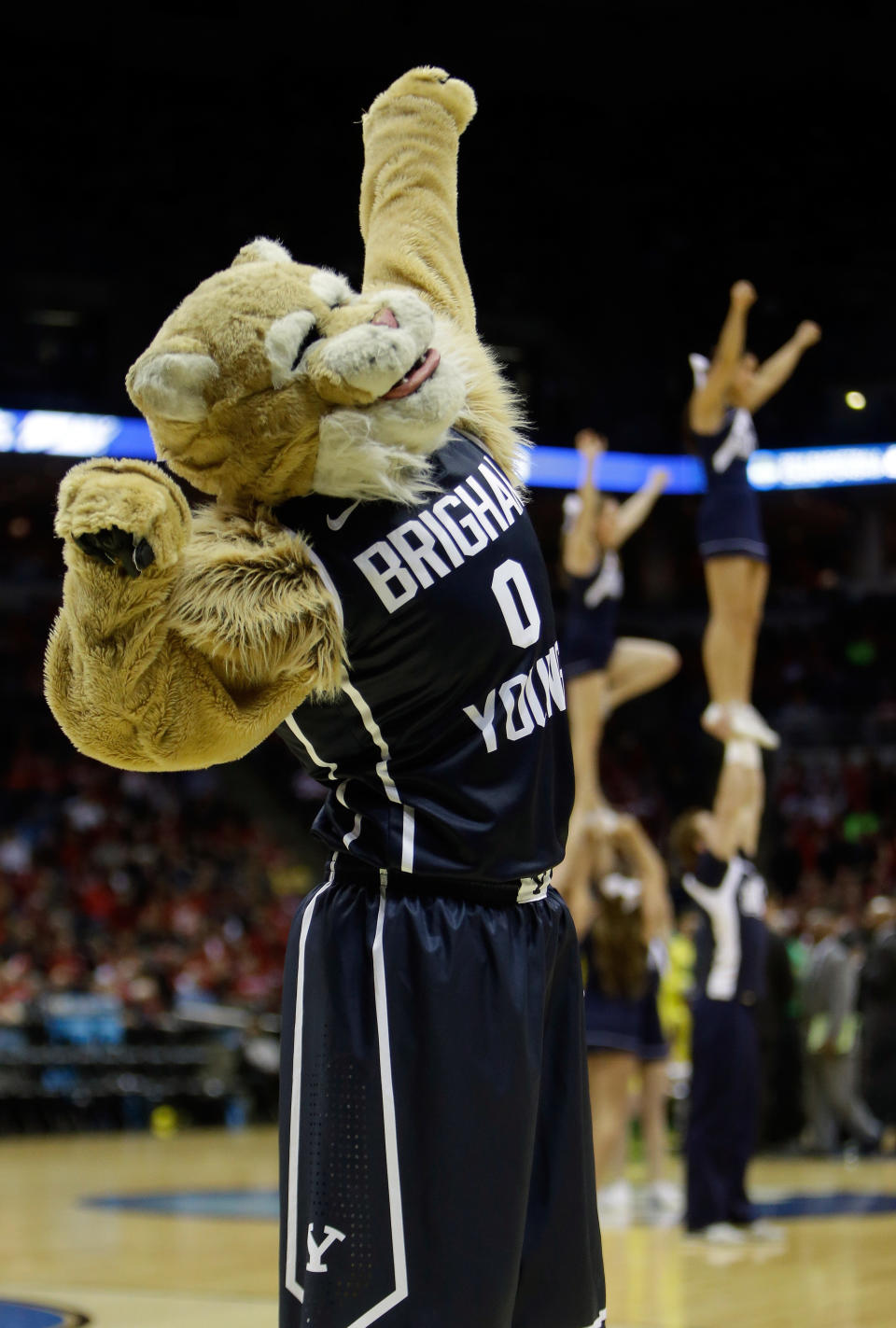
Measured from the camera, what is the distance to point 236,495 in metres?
1.89

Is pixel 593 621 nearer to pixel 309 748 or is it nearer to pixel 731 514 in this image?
pixel 731 514

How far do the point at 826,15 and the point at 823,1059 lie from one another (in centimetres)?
889

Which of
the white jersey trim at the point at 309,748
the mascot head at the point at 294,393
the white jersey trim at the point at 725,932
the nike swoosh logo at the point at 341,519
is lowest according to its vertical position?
the white jersey trim at the point at 725,932

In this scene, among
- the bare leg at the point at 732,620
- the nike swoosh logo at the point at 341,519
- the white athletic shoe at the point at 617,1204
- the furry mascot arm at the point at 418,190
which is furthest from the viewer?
the white athletic shoe at the point at 617,1204

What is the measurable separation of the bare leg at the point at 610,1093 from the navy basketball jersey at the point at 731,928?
3.95 ft

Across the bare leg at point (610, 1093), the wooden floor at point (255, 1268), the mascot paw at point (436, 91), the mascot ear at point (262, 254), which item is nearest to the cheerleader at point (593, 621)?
the bare leg at point (610, 1093)

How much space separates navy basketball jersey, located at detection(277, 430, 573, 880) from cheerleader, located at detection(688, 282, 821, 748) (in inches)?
165

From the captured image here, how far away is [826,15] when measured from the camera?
14.1 meters

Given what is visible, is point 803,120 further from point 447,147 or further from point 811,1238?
point 447,147

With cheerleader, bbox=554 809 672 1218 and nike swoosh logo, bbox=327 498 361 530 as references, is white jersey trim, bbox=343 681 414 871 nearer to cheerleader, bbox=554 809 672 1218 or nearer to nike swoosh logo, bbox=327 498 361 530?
nike swoosh logo, bbox=327 498 361 530

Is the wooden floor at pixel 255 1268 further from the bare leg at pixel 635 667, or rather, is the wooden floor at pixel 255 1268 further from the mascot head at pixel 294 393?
the mascot head at pixel 294 393

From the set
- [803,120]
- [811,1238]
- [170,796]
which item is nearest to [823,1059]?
[811,1238]

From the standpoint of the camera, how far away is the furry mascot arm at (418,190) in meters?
2.25

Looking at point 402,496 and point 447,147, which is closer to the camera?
point 402,496
